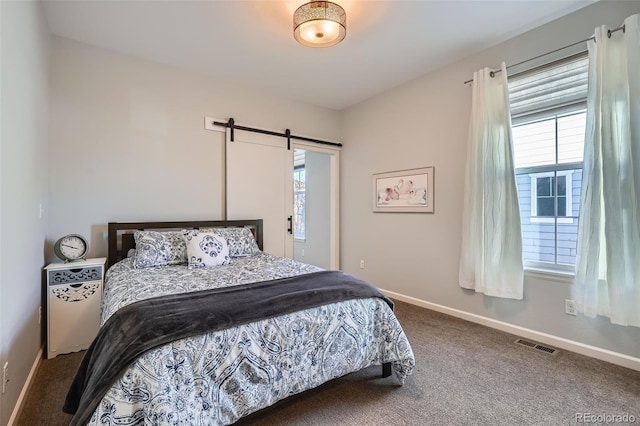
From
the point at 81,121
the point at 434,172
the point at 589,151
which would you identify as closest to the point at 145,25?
the point at 81,121

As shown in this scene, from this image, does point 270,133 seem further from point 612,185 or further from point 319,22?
point 612,185

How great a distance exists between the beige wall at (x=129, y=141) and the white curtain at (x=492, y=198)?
8.88 ft

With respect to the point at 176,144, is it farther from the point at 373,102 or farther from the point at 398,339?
the point at 398,339

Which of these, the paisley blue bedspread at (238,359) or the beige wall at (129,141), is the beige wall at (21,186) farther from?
the paisley blue bedspread at (238,359)

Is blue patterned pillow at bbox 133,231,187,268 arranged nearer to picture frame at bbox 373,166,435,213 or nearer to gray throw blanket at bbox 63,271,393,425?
gray throw blanket at bbox 63,271,393,425

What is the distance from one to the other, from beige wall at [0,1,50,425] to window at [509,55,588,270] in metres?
3.74

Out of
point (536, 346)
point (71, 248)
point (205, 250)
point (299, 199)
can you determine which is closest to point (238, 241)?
point (205, 250)

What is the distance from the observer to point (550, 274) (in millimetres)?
2678

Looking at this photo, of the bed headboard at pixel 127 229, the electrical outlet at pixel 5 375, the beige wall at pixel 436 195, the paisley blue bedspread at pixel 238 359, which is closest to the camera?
the paisley blue bedspread at pixel 238 359

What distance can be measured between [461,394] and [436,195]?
216cm

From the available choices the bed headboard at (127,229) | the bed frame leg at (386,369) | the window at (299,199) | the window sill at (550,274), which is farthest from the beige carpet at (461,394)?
the window at (299,199)

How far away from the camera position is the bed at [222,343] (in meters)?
1.30

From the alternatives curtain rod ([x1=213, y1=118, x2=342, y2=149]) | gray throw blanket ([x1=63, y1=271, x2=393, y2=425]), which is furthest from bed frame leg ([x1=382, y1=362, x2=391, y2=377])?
curtain rod ([x1=213, y1=118, x2=342, y2=149])

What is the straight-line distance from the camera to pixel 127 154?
3168 mm
